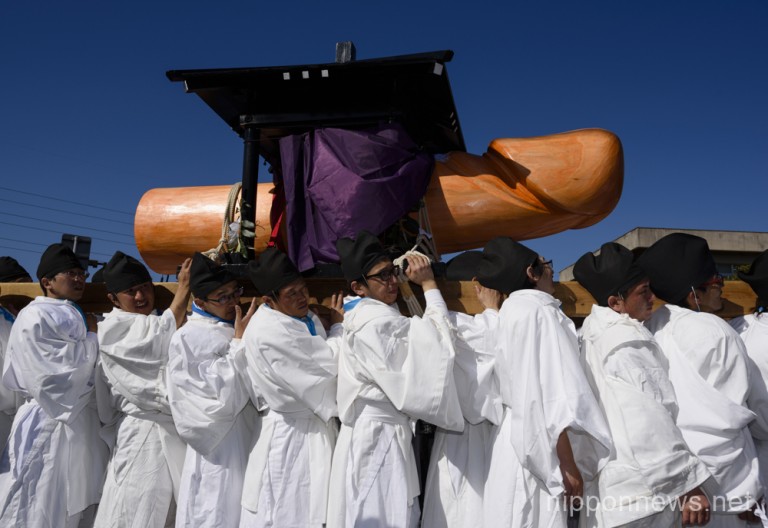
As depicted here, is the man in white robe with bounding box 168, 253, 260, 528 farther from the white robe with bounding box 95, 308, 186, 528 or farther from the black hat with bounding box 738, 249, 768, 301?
the black hat with bounding box 738, 249, 768, 301

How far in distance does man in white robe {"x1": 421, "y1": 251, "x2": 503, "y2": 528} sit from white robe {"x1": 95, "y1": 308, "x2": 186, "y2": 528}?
163 cm

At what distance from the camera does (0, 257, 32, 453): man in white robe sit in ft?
14.6

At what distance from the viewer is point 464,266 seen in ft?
12.9

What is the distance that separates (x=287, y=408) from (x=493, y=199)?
6.07ft

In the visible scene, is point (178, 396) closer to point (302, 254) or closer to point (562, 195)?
point (302, 254)

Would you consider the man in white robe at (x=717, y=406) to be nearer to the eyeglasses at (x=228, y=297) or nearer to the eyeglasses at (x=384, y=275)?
the eyeglasses at (x=384, y=275)

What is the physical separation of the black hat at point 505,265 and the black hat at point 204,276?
1.58 metres

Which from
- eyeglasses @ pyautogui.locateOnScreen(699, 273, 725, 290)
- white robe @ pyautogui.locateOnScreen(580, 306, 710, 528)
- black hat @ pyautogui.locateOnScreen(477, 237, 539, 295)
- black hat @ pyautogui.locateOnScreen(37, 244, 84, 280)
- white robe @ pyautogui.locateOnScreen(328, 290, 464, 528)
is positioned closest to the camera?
white robe @ pyautogui.locateOnScreen(580, 306, 710, 528)

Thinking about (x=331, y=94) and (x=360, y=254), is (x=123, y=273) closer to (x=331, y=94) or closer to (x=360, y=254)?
(x=360, y=254)

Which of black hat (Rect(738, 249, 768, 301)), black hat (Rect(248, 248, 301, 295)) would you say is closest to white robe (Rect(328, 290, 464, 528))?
black hat (Rect(248, 248, 301, 295))

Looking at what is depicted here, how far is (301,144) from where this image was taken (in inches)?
157

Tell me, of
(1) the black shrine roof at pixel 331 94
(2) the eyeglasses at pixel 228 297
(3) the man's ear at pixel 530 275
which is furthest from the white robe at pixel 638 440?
(2) the eyeglasses at pixel 228 297

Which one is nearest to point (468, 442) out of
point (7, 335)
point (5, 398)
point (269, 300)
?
A: point (269, 300)

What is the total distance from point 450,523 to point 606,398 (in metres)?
1.05
